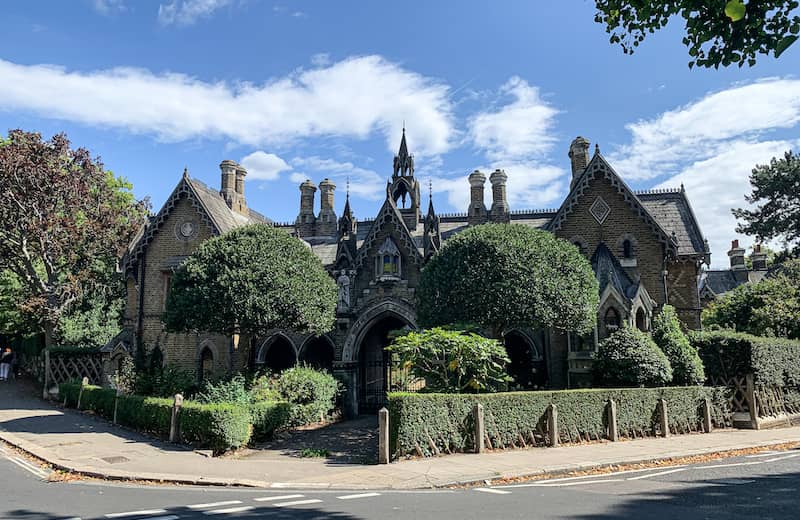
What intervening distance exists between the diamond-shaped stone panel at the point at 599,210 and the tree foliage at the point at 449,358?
1145cm

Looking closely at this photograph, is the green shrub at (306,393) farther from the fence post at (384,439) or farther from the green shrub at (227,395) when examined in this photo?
the fence post at (384,439)

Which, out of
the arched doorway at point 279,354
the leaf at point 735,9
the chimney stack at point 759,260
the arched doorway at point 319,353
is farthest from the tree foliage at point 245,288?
the chimney stack at point 759,260

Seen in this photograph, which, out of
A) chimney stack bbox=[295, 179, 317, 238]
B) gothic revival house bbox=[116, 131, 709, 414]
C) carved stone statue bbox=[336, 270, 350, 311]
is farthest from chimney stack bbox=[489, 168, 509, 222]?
chimney stack bbox=[295, 179, 317, 238]

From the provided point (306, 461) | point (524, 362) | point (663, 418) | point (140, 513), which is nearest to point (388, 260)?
point (524, 362)

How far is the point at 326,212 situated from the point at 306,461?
24.5 m

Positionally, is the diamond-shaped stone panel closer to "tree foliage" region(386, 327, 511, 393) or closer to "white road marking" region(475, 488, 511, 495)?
"tree foliage" region(386, 327, 511, 393)

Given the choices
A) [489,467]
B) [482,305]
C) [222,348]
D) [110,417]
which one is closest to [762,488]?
[489,467]

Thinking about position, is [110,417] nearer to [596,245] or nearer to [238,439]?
[238,439]

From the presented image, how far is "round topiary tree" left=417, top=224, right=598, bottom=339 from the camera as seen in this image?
1969 centimetres

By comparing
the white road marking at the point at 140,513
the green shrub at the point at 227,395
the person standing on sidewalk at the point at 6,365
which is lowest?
the white road marking at the point at 140,513

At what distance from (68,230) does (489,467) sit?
2603 centimetres

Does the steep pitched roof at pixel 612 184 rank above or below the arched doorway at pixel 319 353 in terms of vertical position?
above

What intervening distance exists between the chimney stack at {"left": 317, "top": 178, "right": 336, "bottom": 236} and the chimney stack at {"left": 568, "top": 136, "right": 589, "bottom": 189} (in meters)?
15.3

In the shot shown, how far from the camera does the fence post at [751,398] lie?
21.1m
